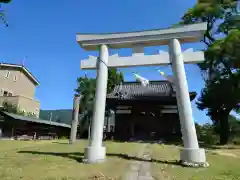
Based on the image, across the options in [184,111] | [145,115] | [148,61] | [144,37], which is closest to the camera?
[184,111]

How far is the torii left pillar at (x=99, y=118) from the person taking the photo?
332 inches

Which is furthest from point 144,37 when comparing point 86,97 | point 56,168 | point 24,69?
point 24,69

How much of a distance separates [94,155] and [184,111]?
372cm

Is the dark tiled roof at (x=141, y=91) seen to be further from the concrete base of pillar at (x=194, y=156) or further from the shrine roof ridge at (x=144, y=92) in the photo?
the concrete base of pillar at (x=194, y=156)

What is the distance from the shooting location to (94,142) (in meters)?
8.73

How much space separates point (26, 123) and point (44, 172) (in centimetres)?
2034

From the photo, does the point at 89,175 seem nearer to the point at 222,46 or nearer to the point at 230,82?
the point at 222,46

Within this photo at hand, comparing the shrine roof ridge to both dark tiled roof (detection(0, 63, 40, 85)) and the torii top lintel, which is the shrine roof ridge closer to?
the torii top lintel

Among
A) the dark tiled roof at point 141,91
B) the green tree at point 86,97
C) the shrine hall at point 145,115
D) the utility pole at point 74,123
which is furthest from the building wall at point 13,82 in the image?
the utility pole at point 74,123

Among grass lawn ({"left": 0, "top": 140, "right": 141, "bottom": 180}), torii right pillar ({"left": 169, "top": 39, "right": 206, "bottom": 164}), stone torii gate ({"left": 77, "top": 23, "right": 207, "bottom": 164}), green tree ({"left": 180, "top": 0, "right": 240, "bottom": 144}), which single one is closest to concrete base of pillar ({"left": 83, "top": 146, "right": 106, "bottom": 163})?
stone torii gate ({"left": 77, "top": 23, "right": 207, "bottom": 164})

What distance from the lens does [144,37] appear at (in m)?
9.81

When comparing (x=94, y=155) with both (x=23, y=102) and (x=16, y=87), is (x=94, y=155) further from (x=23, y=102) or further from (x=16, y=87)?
(x=16, y=87)

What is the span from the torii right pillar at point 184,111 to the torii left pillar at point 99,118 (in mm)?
2883

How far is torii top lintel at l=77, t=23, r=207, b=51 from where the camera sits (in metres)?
9.42
